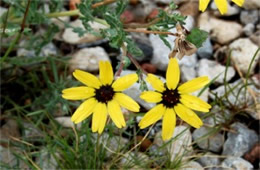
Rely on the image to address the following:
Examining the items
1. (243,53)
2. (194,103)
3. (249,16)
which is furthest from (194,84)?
(249,16)

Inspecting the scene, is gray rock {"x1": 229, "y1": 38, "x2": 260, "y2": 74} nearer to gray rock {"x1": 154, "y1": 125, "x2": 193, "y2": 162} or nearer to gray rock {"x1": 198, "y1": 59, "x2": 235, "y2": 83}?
gray rock {"x1": 198, "y1": 59, "x2": 235, "y2": 83}

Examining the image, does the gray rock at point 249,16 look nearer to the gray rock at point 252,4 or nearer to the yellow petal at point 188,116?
the gray rock at point 252,4

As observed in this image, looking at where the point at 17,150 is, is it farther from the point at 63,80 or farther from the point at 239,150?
the point at 239,150

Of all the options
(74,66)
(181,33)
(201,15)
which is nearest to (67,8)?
(74,66)

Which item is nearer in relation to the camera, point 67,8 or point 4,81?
point 4,81

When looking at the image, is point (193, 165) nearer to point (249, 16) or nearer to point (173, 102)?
point (173, 102)

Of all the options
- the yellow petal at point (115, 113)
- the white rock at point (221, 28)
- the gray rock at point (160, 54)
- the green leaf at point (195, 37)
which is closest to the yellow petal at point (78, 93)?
the yellow petal at point (115, 113)
